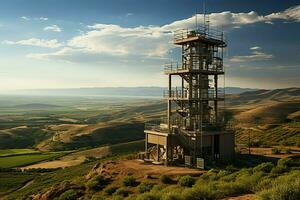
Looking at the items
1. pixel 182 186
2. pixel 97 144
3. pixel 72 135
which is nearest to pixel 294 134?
pixel 182 186

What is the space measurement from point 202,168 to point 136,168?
5.02 metres

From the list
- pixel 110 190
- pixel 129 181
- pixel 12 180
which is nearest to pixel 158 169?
pixel 129 181

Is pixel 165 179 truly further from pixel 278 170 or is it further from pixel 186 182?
pixel 278 170

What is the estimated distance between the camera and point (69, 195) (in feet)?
79.6

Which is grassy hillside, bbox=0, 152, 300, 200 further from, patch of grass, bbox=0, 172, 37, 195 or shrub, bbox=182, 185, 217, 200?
patch of grass, bbox=0, 172, 37, 195

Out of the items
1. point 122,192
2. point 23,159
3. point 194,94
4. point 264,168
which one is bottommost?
point 23,159

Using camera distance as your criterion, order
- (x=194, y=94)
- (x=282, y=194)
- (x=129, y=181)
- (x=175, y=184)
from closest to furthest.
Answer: (x=282, y=194)
(x=175, y=184)
(x=129, y=181)
(x=194, y=94)

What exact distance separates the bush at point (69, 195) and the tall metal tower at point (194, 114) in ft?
27.4

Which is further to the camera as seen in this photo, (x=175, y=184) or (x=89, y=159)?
(x=89, y=159)

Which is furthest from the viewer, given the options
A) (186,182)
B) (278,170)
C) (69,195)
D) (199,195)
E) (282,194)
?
(69,195)

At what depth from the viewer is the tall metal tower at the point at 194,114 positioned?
3044cm

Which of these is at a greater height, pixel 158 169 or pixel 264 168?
pixel 264 168

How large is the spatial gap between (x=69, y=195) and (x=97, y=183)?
2058 mm

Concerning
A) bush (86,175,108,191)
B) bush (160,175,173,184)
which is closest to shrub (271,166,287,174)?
bush (160,175,173,184)
